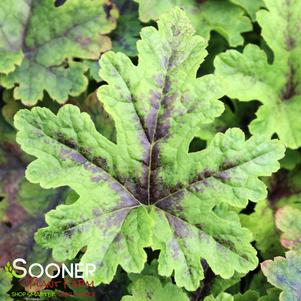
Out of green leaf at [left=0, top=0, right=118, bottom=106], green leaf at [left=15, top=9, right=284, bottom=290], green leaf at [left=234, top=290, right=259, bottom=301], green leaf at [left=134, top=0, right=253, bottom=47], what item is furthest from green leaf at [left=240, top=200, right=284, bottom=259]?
green leaf at [left=0, top=0, right=118, bottom=106]

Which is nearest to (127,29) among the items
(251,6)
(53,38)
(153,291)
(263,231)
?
(53,38)

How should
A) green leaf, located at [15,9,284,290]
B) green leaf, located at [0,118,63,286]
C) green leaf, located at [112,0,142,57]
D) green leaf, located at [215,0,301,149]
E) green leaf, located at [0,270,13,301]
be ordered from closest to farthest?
1. green leaf, located at [15,9,284,290]
2. green leaf, located at [0,270,13,301]
3. green leaf, located at [0,118,63,286]
4. green leaf, located at [215,0,301,149]
5. green leaf, located at [112,0,142,57]

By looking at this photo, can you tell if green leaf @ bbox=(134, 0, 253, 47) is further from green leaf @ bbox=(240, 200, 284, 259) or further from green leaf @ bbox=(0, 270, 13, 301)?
green leaf @ bbox=(0, 270, 13, 301)

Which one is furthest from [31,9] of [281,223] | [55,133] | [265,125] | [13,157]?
[281,223]

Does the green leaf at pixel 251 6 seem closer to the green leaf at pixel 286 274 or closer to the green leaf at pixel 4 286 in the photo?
the green leaf at pixel 286 274

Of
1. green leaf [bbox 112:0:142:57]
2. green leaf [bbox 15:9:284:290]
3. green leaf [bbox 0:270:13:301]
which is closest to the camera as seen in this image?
green leaf [bbox 15:9:284:290]

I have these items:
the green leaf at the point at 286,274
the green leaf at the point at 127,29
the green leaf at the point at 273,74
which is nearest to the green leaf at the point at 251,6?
the green leaf at the point at 273,74
